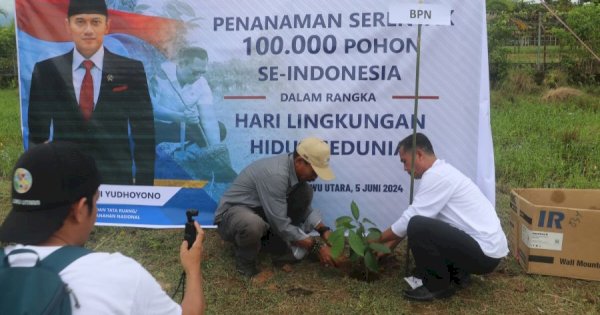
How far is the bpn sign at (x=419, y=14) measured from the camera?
327 centimetres

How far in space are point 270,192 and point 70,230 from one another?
2340 mm

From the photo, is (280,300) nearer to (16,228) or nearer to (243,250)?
(243,250)

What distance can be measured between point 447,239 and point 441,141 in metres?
1.11

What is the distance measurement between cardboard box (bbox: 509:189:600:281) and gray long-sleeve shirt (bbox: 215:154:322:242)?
4.95 feet

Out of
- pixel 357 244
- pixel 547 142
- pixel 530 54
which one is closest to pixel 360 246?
pixel 357 244

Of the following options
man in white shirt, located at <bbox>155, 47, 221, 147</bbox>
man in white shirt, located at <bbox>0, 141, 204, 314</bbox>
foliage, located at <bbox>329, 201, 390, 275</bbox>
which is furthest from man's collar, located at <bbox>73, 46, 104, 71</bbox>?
man in white shirt, located at <bbox>0, 141, 204, 314</bbox>

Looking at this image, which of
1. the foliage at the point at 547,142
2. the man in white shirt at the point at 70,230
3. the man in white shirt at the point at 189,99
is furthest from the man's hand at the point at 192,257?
the foliage at the point at 547,142

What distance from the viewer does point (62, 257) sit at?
4.20ft

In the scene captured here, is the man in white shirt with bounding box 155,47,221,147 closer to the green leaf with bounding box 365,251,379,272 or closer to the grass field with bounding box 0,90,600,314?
the grass field with bounding box 0,90,600,314

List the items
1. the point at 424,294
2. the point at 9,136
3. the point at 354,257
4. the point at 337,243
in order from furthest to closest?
the point at 9,136, the point at 354,257, the point at 337,243, the point at 424,294

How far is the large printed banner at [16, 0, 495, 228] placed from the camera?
4121 mm

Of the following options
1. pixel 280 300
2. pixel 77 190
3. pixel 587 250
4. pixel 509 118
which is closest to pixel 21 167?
pixel 77 190

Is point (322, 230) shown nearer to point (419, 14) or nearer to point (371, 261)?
point (371, 261)

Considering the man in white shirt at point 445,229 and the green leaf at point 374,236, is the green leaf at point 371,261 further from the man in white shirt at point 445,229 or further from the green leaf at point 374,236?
the man in white shirt at point 445,229
